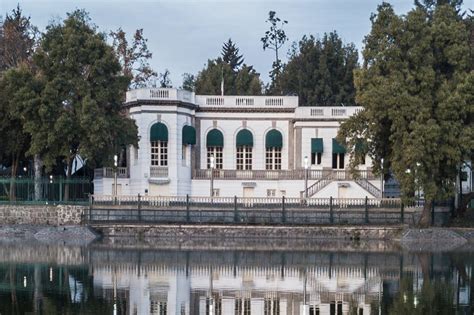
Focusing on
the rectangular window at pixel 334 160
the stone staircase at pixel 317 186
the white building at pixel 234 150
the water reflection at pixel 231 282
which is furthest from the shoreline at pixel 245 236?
the rectangular window at pixel 334 160

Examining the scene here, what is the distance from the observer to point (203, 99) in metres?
62.4

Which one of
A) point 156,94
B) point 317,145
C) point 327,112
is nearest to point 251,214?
point 317,145

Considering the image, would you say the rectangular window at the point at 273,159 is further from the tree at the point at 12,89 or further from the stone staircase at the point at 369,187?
the tree at the point at 12,89

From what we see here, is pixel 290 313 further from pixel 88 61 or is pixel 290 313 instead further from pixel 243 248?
pixel 88 61

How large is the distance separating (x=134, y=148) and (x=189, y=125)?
369cm

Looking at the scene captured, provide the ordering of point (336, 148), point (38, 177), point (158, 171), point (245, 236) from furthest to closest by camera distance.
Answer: point (336, 148) → point (158, 171) → point (38, 177) → point (245, 236)

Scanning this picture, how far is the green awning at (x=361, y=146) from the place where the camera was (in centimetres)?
5030

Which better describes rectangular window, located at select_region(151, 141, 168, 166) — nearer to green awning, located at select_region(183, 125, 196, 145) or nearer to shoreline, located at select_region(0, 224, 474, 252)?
green awning, located at select_region(183, 125, 196, 145)

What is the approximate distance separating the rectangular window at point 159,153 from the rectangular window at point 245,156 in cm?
500

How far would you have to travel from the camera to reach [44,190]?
2189 inches

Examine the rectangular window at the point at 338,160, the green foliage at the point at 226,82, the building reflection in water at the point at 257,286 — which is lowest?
the building reflection in water at the point at 257,286

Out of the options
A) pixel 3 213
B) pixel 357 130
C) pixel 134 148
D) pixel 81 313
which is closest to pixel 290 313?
pixel 81 313

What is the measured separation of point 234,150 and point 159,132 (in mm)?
5423

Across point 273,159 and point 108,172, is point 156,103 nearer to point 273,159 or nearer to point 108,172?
point 108,172
